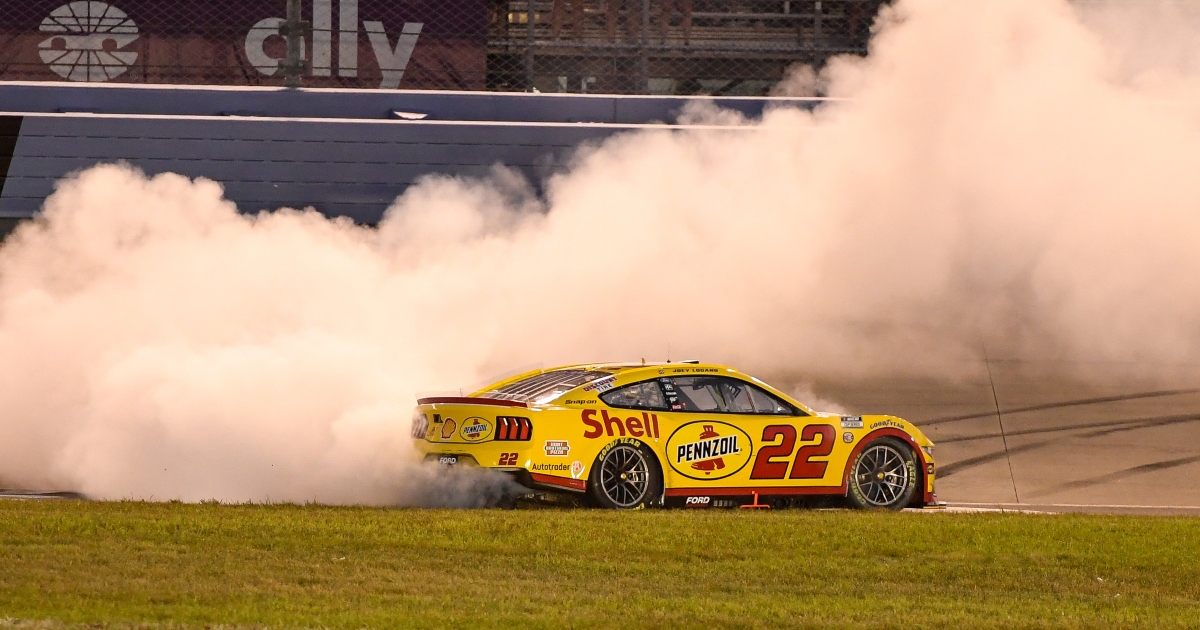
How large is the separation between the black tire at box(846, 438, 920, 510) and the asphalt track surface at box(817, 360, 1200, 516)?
3.03 feet

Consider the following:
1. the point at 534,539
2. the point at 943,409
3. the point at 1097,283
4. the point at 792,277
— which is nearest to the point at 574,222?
the point at 792,277

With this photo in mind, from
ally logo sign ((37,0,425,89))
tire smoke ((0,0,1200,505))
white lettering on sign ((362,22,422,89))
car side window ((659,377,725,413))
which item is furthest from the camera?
ally logo sign ((37,0,425,89))

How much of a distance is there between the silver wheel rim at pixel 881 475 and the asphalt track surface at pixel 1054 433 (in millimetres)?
964

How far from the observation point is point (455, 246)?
1648 centimetres

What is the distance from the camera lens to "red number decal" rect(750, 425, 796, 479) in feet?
36.9

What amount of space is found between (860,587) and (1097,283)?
1082cm

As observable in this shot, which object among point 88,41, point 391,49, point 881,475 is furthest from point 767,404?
point 88,41

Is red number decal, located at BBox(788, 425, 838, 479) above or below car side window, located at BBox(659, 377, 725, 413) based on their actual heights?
below

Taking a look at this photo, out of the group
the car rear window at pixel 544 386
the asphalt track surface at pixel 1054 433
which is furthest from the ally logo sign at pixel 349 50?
the car rear window at pixel 544 386

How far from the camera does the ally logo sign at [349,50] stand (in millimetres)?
22094

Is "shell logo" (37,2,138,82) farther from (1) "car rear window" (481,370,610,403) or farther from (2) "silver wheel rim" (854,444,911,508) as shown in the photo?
(2) "silver wheel rim" (854,444,911,508)

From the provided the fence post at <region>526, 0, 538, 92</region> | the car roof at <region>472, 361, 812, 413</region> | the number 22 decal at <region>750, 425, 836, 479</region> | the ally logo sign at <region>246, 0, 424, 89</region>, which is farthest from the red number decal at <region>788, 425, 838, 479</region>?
the ally logo sign at <region>246, 0, 424, 89</region>

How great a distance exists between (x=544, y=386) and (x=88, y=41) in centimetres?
1359

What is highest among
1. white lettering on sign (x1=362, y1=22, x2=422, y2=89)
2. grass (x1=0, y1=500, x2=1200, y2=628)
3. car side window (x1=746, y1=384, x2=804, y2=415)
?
white lettering on sign (x1=362, y1=22, x2=422, y2=89)
